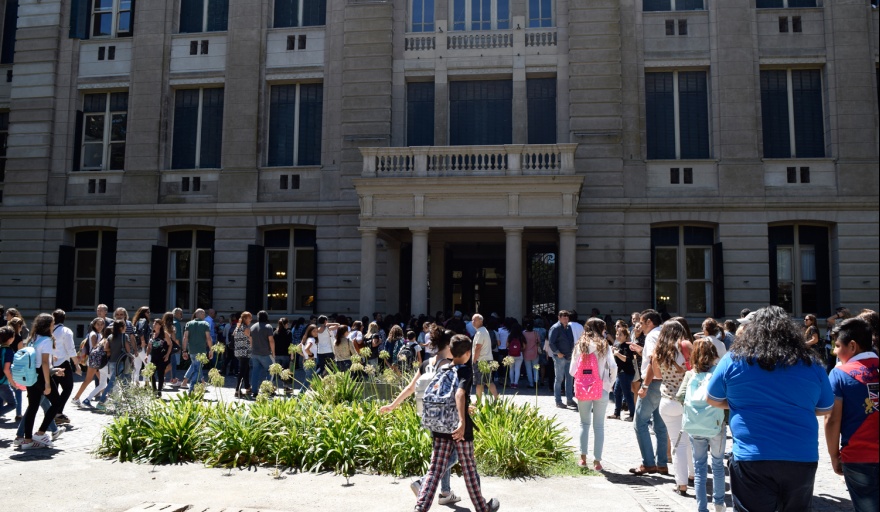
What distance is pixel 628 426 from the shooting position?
11.1m

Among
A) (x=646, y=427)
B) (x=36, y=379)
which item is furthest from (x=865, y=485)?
(x=36, y=379)

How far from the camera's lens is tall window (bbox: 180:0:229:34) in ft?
74.7

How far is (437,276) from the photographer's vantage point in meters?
21.9

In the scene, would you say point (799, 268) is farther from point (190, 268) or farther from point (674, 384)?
point (190, 268)

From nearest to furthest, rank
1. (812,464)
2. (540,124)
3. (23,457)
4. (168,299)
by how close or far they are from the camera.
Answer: (812,464) → (23,457) → (540,124) → (168,299)

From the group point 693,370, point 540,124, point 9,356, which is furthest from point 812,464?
point 540,124

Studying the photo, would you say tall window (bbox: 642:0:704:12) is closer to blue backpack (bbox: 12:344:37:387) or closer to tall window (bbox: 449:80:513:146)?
tall window (bbox: 449:80:513:146)

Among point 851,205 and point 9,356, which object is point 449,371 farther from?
point 851,205

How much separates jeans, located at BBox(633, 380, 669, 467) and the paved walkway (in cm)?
25

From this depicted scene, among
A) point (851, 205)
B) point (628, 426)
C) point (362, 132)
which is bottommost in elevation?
point (628, 426)

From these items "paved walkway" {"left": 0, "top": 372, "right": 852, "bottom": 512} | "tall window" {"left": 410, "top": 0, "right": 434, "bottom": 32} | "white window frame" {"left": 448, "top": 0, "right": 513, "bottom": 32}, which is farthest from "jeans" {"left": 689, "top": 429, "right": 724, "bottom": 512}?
"tall window" {"left": 410, "top": 0, "right": 434, "bottom": 32}

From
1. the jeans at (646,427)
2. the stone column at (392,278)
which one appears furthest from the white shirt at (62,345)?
the stone column at (392,278)

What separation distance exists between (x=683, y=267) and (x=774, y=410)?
55.5 ft

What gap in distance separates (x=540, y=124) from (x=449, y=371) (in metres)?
16.0
